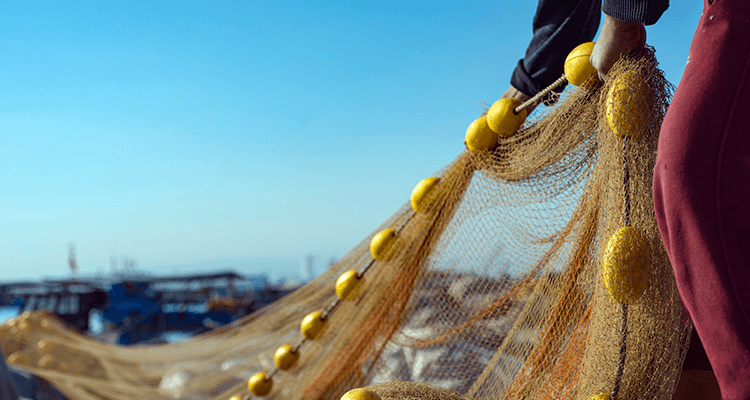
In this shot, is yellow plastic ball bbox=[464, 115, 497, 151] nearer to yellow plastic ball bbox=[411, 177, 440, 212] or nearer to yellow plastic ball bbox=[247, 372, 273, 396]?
yellow plastic ball bbox=[411, 177, 440, 212]

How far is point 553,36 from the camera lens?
1.24 metres

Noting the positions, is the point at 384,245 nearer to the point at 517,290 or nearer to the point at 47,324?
the point at 517,290

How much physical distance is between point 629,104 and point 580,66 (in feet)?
0.65

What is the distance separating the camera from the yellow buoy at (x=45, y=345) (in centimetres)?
311

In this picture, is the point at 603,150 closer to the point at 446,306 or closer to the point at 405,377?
the point at 446,306

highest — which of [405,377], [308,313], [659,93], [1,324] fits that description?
[1,324]

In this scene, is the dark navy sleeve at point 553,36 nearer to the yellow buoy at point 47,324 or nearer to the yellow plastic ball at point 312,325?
the yellow plastic ball at point 312,325

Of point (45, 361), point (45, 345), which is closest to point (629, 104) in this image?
point (45, 361)

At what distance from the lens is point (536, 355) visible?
1217mm

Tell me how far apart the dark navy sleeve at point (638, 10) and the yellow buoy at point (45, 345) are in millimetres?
3611

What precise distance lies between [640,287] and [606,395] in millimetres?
212

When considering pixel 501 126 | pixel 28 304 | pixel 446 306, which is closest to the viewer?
pixel 501 126

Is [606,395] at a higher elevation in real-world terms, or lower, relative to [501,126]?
lower

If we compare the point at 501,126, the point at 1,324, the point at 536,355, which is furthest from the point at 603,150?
the point at 1,324
